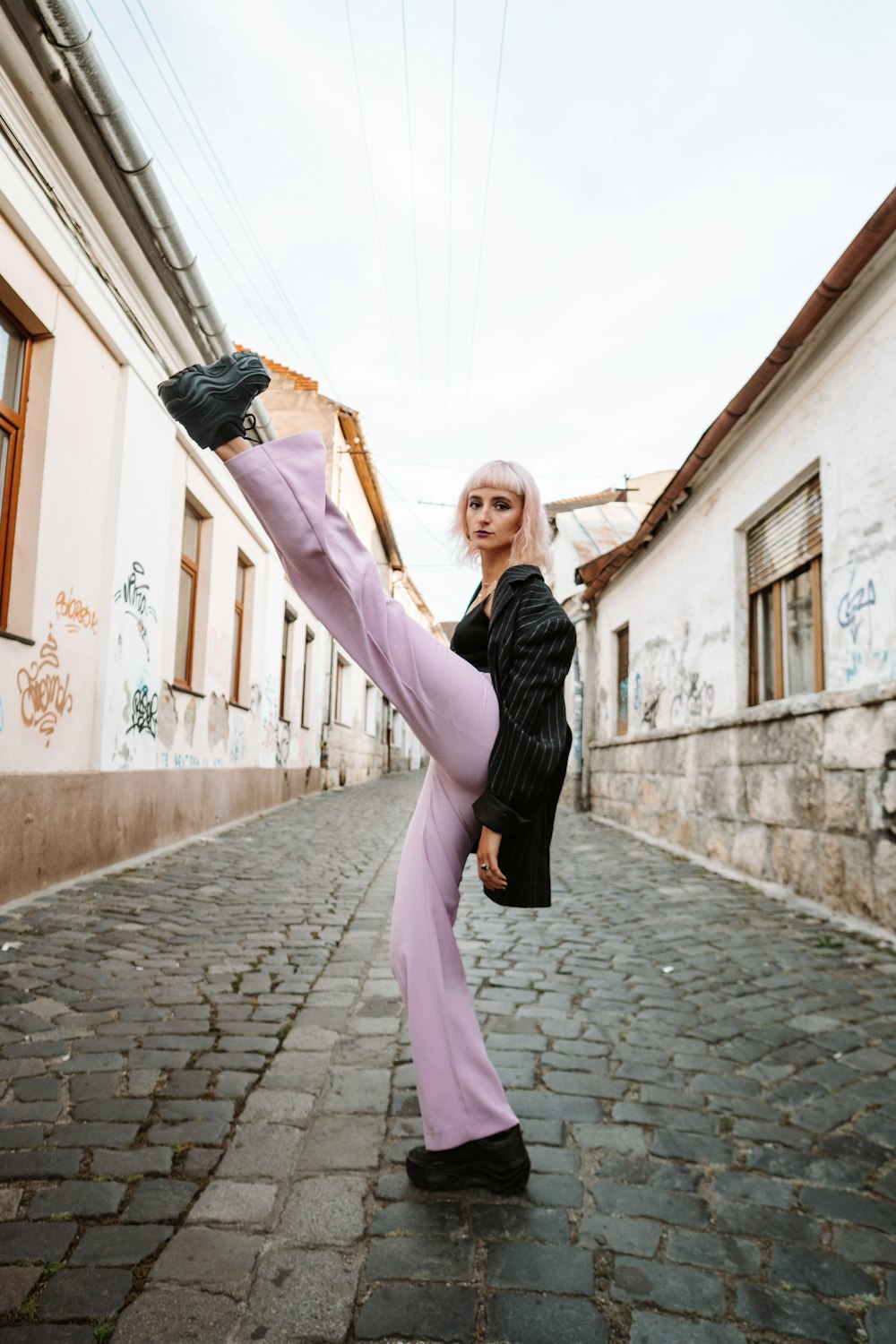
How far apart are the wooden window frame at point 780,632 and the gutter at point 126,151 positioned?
13.7 ft

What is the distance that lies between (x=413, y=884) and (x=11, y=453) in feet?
15.5

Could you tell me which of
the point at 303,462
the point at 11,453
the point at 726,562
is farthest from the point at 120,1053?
the point at 726,562

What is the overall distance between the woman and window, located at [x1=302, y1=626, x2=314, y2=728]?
1534 centimetres

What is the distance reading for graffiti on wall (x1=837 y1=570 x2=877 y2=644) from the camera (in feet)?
18.9

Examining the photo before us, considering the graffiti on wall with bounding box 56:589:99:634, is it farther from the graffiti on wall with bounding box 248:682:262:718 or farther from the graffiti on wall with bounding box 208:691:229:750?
the graffiti on wall with bounding box 248:682:262:718

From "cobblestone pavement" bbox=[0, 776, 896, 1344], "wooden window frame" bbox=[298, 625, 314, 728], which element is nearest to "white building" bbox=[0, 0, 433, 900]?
"cobblestone pavement" bbox=[0, 776, 896, 1344]

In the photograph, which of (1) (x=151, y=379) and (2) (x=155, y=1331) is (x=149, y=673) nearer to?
(1) (x=151, y=379)

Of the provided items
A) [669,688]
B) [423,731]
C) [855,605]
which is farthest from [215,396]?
[669,688]

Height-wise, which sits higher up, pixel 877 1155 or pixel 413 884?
pixel 413 884

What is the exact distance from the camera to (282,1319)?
1663mm

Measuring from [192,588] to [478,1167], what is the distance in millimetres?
8750

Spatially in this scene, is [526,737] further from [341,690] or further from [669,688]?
[341,690]

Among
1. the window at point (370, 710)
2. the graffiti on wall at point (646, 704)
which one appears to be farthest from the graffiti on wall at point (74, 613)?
the window at point (370, 710)

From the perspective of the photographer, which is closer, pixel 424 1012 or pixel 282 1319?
pixel 282 1319
